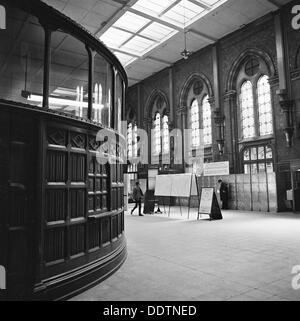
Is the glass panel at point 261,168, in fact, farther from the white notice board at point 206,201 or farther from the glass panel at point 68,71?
the glass panel at point 68,71

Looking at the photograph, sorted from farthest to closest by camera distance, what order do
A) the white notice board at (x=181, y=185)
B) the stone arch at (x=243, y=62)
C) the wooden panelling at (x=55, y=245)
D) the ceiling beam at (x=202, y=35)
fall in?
the ceiling beam at (x=202, y=35)
the stone arch at (x=243, y=62)
the white notice board at (x=181, y=185)
the wooden panelling at (x=55, y=245)

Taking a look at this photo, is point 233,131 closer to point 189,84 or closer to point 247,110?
point 247,110

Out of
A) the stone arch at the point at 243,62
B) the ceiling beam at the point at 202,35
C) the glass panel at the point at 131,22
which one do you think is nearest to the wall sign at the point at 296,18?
the stone arch at the point at 243,62

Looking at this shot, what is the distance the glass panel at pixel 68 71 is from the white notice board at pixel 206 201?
5.87m

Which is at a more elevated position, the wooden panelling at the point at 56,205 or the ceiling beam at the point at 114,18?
the ceiling beam at the point at 114,18

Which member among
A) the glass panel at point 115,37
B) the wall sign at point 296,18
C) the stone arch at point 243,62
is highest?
the glass panel at point 115,37

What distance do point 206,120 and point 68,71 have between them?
314 inches

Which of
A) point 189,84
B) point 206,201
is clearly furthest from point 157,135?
point 206,201

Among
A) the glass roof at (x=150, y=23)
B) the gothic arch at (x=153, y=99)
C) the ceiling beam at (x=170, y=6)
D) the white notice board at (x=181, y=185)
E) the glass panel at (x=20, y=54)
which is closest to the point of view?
the white notice board at (x=181, y=185)

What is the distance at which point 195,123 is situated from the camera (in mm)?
17125

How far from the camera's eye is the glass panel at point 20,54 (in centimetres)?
1090

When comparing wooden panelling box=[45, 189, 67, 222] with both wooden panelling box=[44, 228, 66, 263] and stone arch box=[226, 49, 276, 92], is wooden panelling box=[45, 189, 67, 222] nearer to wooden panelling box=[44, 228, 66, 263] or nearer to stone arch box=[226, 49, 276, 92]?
wooden panelling box=[44, 228, 66, 263]

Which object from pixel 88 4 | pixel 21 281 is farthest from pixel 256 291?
pixel 88 4

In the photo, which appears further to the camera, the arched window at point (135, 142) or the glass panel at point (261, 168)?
the arched window at point (135, 142)
